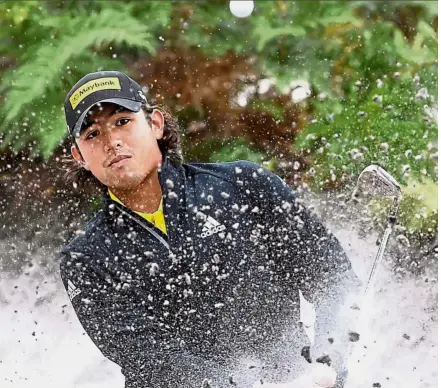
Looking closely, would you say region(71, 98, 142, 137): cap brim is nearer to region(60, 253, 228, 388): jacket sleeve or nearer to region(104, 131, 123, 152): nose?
region(104, 131, 123, 152): nose

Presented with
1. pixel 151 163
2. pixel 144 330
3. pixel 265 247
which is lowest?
pixel 144 330

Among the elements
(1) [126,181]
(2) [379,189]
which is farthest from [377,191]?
(1) [126,181]

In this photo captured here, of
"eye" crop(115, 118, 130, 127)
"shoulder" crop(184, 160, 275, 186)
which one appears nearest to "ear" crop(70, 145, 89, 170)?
"eye" crop(115, 118, 130, 127)

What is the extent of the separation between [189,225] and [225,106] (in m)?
0.31

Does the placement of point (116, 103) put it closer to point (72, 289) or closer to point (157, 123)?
point (157, 123)

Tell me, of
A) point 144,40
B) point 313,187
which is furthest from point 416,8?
point 144,40

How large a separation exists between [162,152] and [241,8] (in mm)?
398

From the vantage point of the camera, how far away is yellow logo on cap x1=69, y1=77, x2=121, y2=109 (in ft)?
4.63

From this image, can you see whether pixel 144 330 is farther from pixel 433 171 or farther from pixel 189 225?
pixel 433 171

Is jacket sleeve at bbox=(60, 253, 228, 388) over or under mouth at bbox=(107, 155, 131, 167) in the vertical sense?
under

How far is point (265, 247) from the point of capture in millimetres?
1459

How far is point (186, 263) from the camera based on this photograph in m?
1.44

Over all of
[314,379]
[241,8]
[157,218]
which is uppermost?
[241,8]

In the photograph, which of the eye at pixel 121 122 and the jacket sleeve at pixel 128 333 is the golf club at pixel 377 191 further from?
the eye at pixel 121 122
